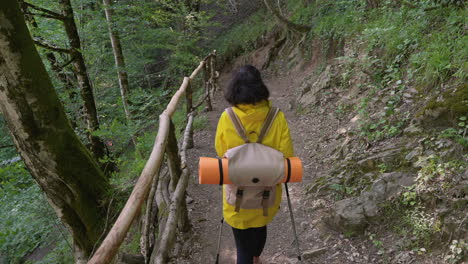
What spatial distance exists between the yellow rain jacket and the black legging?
159mm

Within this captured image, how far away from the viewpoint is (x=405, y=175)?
3402 mm

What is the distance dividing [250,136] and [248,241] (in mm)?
1049

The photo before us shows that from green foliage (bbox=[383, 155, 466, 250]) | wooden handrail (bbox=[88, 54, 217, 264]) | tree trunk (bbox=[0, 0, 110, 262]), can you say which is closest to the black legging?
wooden handrail (bbox=[88, 54, 217, 264])

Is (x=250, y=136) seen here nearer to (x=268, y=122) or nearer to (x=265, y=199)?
(x=268, y=122)

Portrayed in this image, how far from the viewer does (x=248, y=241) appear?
269 cm

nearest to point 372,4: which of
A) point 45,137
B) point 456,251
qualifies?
point 456,251

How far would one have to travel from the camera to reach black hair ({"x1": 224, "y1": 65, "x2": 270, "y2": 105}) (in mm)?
2275

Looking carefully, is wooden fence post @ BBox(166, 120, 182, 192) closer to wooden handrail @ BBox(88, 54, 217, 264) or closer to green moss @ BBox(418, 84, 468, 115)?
wooden handrail @ BBox(88, 54, 217, 264)

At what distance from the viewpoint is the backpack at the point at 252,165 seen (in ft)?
7.00

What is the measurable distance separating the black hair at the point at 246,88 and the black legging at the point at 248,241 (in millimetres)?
1216

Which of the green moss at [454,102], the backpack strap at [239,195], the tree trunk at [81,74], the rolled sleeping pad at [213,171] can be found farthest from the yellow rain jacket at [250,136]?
the tree trunk at [81,74]

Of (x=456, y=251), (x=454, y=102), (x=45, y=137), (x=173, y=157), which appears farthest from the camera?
(x=454, y=102)

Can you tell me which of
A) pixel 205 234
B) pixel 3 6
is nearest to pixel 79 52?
pixel 3 6

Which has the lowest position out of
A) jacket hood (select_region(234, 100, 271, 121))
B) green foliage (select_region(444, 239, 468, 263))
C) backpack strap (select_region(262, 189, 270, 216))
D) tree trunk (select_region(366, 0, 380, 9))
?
Answer: green foliage (select_region(444, 239, 468, 263))
